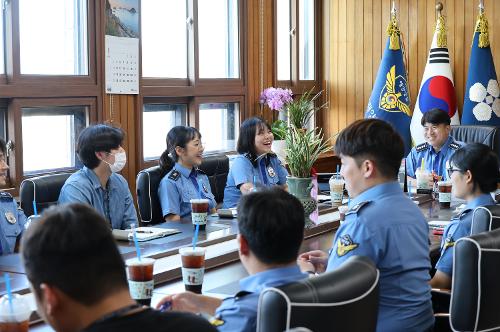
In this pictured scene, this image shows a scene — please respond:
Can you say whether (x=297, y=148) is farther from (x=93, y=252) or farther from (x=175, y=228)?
(x=93, y=252)

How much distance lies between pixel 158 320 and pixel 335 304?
49cm

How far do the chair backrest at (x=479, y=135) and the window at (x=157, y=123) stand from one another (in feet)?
7.30

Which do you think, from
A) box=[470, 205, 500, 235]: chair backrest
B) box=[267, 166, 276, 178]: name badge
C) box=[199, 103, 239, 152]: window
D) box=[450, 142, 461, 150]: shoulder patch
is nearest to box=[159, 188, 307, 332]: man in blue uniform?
box=[470, 205, 500, 235]: chair backrest

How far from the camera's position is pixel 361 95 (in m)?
7.50

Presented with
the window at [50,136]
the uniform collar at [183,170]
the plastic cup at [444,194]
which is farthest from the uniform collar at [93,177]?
the plastic cup at [444,194]

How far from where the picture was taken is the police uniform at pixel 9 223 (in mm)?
3404

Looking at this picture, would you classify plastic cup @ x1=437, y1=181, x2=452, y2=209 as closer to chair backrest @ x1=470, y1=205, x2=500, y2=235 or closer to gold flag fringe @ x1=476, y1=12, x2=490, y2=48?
chair backrest @ x1=470, y1=205, x2=500, y2=235

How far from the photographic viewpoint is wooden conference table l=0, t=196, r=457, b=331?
2555 mm

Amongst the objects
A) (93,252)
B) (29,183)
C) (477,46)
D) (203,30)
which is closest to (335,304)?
(93,252)

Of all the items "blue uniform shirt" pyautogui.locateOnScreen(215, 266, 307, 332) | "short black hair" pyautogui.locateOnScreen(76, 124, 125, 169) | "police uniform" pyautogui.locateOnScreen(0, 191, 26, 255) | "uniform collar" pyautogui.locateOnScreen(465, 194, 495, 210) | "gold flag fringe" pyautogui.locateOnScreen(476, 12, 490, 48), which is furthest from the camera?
"gold flag fringe" pyautogui.locateOnScreen(476, 12, 490, 48)

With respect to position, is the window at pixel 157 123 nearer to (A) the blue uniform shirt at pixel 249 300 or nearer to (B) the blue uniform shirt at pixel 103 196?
(B) the blue uniform shirt at pixel 103 196

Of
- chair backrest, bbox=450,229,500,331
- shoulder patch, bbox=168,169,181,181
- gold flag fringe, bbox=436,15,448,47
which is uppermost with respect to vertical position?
gold flag fringe, bbox=436,15,448,47

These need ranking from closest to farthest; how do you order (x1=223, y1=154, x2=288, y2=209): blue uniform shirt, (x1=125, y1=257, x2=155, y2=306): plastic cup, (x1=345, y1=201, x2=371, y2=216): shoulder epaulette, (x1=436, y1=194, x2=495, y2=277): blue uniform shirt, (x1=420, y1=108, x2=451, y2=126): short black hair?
(x1=125, y1=257, x2=155, y2=306): plastic cup → (x1=345, y1=201, x2=371, y2=216): shoulder epaulette → (x1=436, y1=194, x2=495, y2=277): blue uniform shirt → (x1=223, y1=154, x2=288, y2=209): blue uniform shirt → (x1=420, y1=108, x2=451, y2=126): short black hair

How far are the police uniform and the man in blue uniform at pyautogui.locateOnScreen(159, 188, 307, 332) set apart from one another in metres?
1.82
